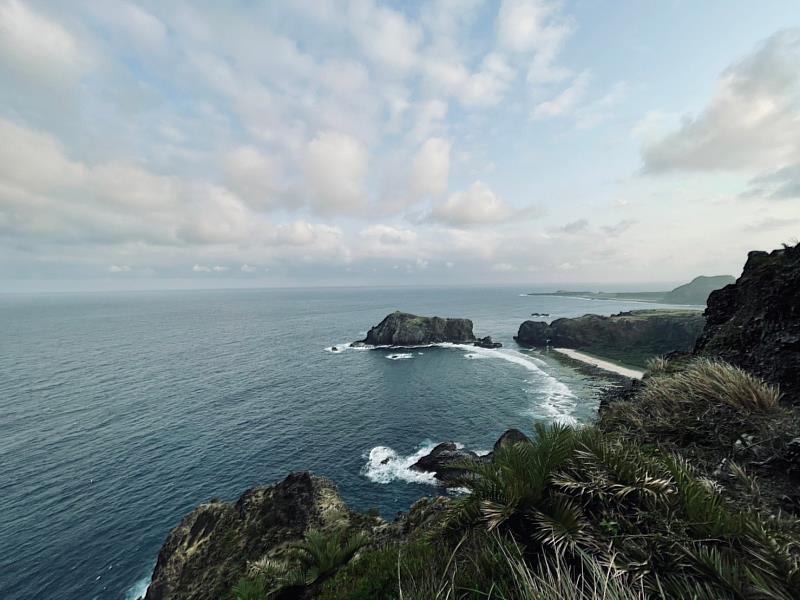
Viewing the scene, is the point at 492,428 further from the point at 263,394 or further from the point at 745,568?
the point at 745,568

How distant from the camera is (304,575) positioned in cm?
984

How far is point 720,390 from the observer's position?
25.3 feet

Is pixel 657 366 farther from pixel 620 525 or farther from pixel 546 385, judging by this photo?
pixel 546 385

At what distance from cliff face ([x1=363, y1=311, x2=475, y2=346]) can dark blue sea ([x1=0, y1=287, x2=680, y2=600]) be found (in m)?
8.84

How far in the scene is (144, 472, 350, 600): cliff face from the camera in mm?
16000

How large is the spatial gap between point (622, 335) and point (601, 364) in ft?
80.5

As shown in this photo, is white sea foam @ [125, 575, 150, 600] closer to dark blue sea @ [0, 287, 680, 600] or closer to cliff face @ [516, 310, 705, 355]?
dark blue sea @ [0, 287, 680, 600]

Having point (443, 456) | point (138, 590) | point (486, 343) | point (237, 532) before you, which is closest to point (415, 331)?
point (486, 343)

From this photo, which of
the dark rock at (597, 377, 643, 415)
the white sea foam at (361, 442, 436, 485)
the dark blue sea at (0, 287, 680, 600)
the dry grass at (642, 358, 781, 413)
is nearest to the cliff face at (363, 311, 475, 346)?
the dark blue sea at (0, 287, 680, 600)

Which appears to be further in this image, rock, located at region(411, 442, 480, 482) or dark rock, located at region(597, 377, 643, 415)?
rock, located at region(411, 442, 480, 482)

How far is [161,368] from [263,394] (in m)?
33.2

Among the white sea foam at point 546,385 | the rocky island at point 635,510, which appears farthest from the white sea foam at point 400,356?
the rocky island at point 635,510

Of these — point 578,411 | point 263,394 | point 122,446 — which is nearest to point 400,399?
point 263,394

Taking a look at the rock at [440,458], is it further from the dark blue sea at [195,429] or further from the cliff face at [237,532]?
the cliff face at [237,532]
